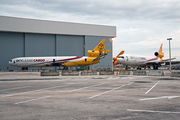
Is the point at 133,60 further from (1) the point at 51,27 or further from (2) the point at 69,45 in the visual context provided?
(1) the point at 51,27

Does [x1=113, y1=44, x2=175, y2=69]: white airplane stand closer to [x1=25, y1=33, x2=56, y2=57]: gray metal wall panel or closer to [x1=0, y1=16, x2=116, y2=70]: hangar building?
[x1=0, y1=16, x2=116, y2=70]: hangar building

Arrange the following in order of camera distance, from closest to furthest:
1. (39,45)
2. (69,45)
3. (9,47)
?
(9,47), (39,45), (69,45)

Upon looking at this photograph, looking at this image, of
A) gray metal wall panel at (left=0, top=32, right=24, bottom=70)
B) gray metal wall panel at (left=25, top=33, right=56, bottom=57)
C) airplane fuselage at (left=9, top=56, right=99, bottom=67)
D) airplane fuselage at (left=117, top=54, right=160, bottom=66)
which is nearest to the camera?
airplane fuselage at (left=117, top=54, right=160, bottom=66)

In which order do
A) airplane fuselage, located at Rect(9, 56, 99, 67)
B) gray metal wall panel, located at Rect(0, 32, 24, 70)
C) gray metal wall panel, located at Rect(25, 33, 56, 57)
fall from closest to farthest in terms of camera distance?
airplane fuselage, located at Rect(9, 56, 99, 67) → gray metal wall panel, located at Rect(0, 32, 24, 70) → gray metal wall panel, located at Rect(25, 33, 56, 57)

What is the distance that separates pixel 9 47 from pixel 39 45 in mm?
9985

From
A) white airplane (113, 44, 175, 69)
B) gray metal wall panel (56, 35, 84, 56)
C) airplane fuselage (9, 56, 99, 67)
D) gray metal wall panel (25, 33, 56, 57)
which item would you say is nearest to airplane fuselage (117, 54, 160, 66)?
white airplane (113, 44, 175, 69)

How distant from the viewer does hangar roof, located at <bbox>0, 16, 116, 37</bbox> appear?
199ft

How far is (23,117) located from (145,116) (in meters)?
4.12

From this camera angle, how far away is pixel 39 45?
6481 centimetres

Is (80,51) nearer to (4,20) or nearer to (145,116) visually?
(4,20)

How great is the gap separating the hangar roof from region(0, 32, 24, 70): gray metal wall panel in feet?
8.31

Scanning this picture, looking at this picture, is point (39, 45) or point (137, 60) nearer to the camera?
point (137, 60)

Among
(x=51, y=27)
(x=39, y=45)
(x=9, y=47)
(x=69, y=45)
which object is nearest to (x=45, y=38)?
(x=39, y=45)

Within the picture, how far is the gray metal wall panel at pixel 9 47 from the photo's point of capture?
201 feet
